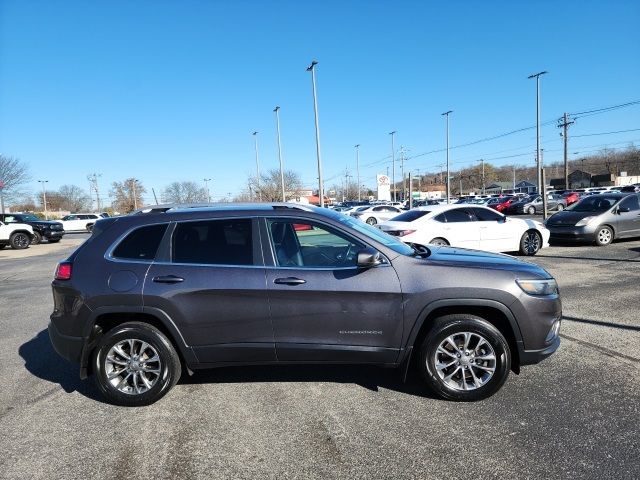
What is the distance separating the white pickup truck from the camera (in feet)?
72.2

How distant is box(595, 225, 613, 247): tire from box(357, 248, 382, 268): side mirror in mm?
12103

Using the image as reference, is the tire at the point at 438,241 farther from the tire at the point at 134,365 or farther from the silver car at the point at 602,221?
the tire at the point at 134,365

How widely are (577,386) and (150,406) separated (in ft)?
12.2

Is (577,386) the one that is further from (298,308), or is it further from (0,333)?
(0,333)

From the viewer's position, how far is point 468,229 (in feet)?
37.2

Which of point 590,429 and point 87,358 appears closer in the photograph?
point 590,429

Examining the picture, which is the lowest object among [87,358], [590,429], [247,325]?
[590,429]

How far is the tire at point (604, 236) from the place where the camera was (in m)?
13.2

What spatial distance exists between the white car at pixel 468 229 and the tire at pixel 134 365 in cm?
763

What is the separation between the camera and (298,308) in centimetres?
376

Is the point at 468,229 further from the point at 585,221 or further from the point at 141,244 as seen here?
the point at 141,244

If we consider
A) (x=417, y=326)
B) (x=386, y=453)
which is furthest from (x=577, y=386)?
(x=386, y=453)

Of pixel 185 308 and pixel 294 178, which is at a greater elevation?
pixel 294 178

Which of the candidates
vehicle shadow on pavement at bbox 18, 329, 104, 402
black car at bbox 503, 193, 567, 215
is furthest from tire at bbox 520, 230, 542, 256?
black car at bbox 503, 193, 567, 215
